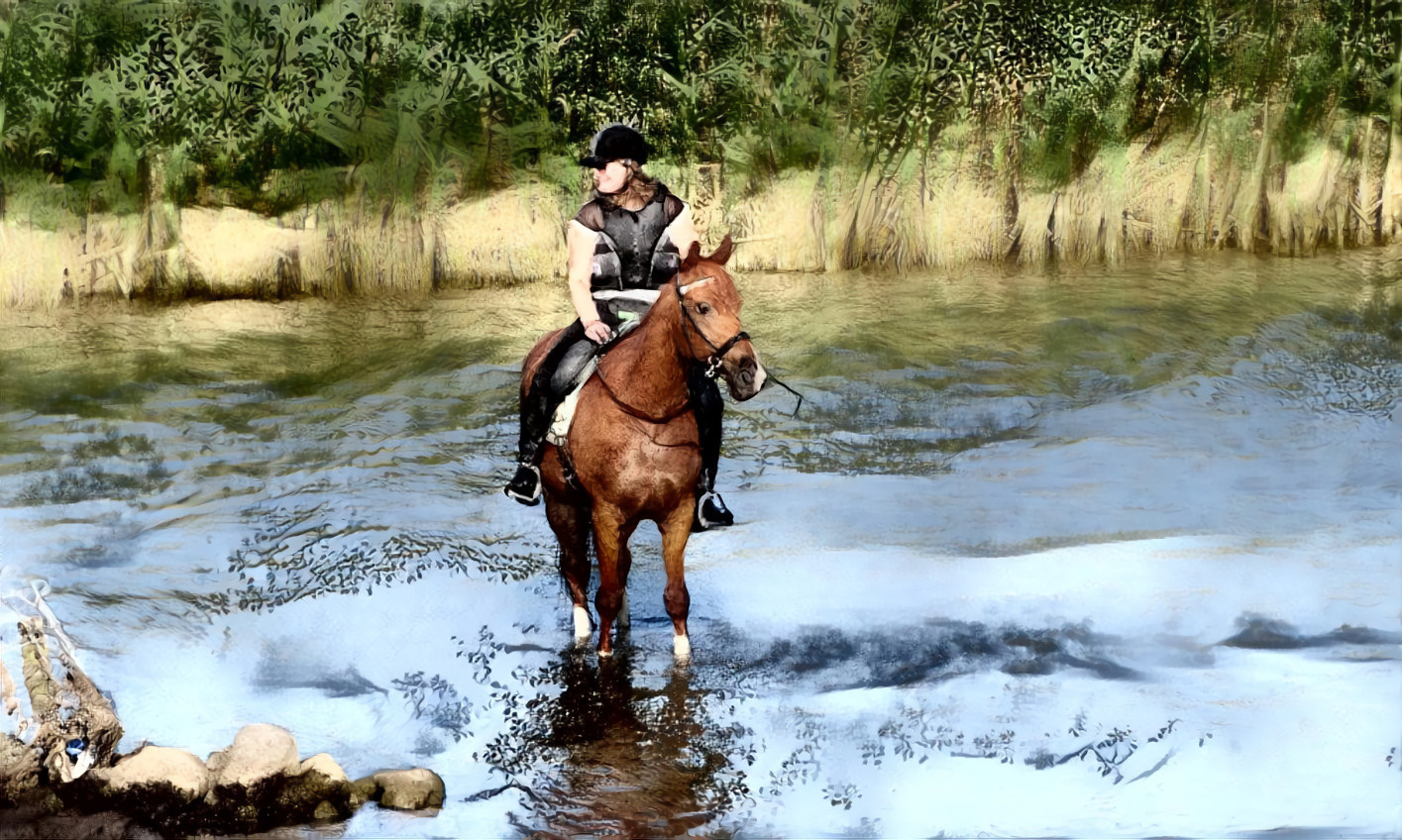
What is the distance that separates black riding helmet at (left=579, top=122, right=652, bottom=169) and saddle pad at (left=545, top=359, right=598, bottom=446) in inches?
30.3

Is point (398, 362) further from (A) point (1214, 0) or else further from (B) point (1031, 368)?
(A) point (1214, 0)

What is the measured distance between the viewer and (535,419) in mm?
7457

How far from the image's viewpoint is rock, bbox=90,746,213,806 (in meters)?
6.46

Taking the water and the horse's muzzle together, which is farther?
the water

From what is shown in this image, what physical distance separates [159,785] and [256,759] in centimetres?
34

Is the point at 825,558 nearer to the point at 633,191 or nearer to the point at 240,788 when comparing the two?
the point at 633,191

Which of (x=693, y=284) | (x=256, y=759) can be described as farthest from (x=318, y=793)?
(x=693, y=284)

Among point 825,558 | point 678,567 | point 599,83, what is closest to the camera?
point 678,567

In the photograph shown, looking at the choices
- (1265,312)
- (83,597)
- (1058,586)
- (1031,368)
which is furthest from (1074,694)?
(83,597)

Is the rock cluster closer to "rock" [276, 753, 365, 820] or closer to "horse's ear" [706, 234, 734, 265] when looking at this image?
"rock" [276, 753, 365, 820]

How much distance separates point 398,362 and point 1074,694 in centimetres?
335

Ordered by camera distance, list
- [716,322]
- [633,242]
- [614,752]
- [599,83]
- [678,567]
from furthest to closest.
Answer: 1. [599,83]
2. [678,567]
3. [633,242]
4. [614,752]
5. [716,322]

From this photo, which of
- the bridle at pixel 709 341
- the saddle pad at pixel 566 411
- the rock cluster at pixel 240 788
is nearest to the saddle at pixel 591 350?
the saddle pad at pixel 566 411

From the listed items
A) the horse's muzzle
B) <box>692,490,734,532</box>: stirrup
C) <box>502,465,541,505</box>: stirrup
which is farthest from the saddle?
the horse's muzzle
